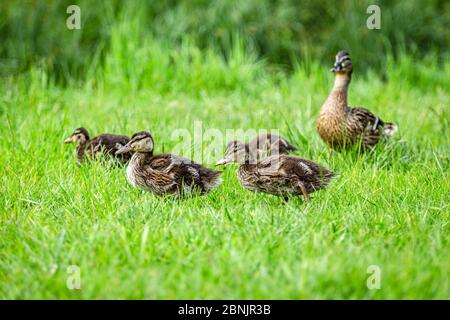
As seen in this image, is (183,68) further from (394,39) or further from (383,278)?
(383,278)

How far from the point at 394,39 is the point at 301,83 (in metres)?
2.37

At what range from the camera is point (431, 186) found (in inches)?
217

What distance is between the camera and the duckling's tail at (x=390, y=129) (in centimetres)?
689

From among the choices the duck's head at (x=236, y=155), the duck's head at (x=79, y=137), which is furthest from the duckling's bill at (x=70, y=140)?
the duck's head at (x=236, y=155)

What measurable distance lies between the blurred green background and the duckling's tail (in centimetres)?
284

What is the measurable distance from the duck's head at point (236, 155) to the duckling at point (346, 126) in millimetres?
1156

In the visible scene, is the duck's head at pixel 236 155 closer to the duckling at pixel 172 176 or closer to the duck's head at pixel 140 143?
the duckling at pixel 172 176

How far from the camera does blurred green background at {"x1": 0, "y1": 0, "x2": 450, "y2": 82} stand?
383 inches

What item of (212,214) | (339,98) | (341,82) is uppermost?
(341,82)

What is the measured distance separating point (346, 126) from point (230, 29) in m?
4.00

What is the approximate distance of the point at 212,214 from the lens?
488 centimetres

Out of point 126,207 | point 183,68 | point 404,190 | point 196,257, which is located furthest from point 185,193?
point 183,68

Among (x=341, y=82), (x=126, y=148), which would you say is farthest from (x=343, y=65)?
(x=126, y=148)

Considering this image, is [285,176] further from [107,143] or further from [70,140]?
[70,140]
